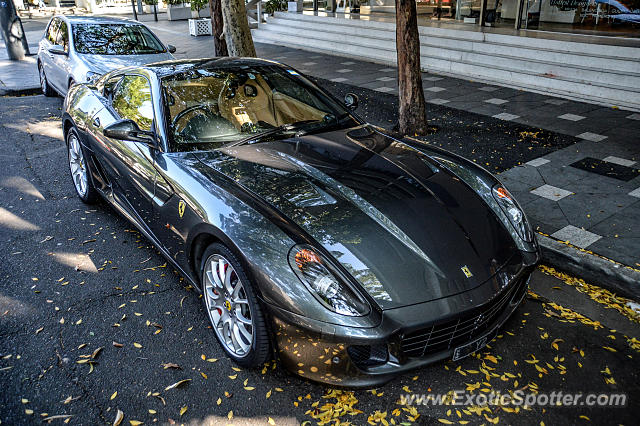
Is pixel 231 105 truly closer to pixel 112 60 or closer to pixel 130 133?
pixel 130 133

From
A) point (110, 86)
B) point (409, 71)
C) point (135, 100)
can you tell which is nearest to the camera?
point (135, 100)

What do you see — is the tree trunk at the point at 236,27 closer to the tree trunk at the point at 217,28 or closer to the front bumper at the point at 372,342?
the tree trunk at the point at 217,28

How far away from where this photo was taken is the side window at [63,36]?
348 inches

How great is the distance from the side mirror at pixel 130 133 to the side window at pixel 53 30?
23.6ft

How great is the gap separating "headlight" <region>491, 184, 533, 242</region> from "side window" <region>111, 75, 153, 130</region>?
2.62 m

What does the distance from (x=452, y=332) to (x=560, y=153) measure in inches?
190

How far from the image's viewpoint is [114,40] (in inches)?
352

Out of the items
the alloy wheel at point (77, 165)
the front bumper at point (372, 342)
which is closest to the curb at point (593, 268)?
the front bumper at point (372, 342)

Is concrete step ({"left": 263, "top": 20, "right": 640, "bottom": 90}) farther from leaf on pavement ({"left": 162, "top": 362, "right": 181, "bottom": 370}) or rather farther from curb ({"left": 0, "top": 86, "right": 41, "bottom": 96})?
leaf on pavement ({"left": 162, "top": 362, "right": 181, "bottom": 370})

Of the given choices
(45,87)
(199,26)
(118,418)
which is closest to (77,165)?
(118,418)

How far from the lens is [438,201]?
315 centimetres

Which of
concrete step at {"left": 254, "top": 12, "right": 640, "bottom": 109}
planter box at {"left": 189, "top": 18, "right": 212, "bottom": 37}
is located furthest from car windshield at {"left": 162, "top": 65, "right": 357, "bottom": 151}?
planter box at {"left": 189, "top": 18, "right": 212, "bottom": 37}

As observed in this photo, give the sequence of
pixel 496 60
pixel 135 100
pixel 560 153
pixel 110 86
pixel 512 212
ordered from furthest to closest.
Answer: pixel 496 60, pixel 560 153, pixel 110 86, pixel 135 100, pixel 512 212

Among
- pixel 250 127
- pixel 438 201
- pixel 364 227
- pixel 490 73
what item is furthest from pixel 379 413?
pixel 490 73
